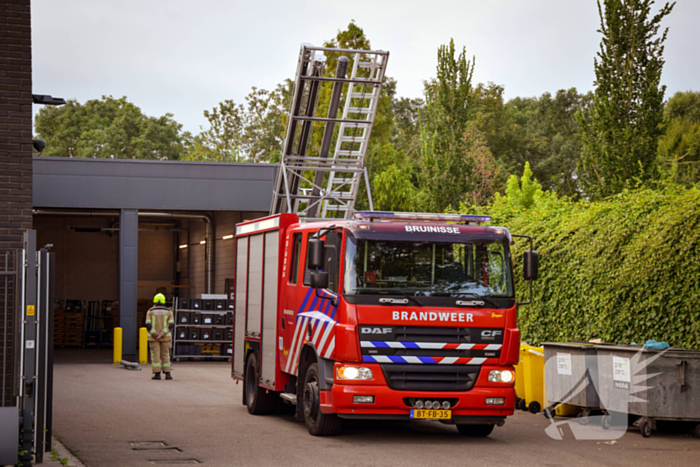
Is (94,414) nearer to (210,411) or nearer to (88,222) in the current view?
(210,411)

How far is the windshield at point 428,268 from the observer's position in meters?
10.6

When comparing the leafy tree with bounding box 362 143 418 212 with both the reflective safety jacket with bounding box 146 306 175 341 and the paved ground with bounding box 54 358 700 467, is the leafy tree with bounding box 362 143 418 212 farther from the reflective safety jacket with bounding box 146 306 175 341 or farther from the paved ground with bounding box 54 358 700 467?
the paved ground with bounding box 54 358 700 467

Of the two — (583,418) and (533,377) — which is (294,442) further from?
(533,377)

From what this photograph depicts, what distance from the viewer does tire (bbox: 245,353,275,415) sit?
550 inches

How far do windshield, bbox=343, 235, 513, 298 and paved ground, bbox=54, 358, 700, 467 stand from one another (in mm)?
1884

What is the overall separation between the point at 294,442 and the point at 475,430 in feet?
8.24

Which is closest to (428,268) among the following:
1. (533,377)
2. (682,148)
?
(533,377)

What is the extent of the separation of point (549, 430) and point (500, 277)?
2689 mm

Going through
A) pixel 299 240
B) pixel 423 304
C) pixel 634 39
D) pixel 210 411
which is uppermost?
pixel 634 39

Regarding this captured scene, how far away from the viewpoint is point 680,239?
12062 millimetres

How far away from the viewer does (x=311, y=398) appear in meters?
11.3

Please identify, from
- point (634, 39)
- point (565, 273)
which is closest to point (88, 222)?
point (634, 39)

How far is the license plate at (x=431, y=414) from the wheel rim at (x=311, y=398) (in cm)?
135

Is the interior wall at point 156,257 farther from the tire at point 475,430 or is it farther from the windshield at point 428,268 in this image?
the windshield at point 428,268
